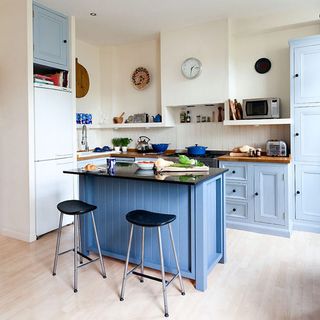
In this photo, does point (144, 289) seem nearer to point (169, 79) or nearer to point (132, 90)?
point (169, 79)

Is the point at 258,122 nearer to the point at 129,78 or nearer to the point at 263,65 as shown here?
the point at 263,65

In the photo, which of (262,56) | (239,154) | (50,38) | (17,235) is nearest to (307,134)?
(239,154)

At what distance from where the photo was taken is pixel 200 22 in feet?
13.8

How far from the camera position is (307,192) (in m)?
3.61

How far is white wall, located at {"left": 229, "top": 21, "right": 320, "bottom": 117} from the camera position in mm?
3979

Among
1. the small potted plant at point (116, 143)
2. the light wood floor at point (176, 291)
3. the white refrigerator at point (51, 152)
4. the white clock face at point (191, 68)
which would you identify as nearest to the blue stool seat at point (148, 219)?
the light wood floor at point (176, 291)

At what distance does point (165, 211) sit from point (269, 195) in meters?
1.61

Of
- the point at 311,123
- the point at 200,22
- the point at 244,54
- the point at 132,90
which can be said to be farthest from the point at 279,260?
the point at 132,90

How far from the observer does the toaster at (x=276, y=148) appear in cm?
371

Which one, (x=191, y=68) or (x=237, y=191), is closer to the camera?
(x=237, y=191)

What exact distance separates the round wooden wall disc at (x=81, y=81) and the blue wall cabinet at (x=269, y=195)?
297 cm

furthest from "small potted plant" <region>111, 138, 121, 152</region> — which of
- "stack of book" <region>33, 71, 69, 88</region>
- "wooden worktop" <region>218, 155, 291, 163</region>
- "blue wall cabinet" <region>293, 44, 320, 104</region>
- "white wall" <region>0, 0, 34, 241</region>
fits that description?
"blue wall cabinet" <region>293, 44, 320, 104</region>

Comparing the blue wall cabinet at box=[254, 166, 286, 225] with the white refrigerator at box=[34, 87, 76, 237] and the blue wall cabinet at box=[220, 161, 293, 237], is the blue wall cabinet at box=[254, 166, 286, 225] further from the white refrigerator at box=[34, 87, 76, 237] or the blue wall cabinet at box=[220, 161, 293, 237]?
the white refrigerator at box=[34, 87, 76, 237]

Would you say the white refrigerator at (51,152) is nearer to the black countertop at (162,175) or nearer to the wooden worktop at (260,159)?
the black countertop at (162,175)
